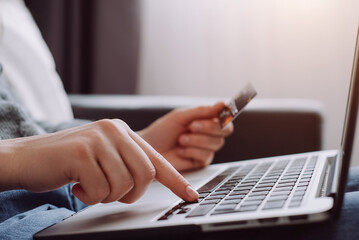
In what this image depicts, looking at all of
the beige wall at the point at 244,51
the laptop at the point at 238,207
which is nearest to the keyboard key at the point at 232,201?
the laptop at the point at 238,207

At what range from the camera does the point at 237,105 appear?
772mm

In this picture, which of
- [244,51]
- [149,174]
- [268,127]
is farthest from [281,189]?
[244,51]

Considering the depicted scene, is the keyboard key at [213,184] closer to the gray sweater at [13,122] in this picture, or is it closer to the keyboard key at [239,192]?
the keyboard key at [239,192]

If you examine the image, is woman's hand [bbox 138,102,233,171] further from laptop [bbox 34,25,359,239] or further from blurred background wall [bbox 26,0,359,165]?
blurred background wall [bbox 26,0,359,165]

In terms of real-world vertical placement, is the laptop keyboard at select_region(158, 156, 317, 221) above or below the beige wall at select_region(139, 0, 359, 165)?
below

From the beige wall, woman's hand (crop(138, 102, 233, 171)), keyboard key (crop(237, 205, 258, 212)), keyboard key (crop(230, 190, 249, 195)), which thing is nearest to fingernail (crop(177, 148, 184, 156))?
woman's hand (crop(138, 102, 233, 171))

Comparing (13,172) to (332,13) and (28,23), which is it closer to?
(28,23)

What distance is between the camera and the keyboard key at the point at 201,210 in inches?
16.8

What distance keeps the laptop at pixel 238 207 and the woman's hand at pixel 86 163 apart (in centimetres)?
4

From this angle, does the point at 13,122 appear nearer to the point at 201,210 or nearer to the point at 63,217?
the point at 63,217

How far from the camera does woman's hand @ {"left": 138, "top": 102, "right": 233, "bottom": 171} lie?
90 centimetres

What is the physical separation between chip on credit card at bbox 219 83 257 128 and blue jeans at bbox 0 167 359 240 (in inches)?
8.2

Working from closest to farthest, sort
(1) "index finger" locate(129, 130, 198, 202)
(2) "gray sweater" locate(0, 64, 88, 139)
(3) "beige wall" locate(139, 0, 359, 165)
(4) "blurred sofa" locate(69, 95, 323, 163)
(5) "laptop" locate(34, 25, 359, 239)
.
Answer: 1. (5) "laptop" locate(34, 25, 359, 239)
2. (1) "index finger" locate(129, 130, 198, 202)
3. (2) "gray sweater" locate(0, 64, 88, 139)
4. (4) "blurred sofa" locate(69, 95, 323, 163)
5. (3) "beige wall" locate(139, 0, 359, 165)

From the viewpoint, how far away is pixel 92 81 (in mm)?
1986
